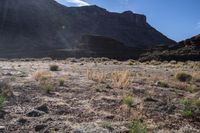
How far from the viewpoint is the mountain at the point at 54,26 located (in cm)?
13689

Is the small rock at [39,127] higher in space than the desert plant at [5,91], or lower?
lower

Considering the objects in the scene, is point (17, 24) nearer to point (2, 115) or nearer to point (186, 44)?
point (186, 44)

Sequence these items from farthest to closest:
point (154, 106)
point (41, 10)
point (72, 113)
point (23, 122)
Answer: point (41, 10) < point (154, 106) < point (72, 113) < point (23, 122)

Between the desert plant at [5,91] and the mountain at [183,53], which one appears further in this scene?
the mountain at [183,53]

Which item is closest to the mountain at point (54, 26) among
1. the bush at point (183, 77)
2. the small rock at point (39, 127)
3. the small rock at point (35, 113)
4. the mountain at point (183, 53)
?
the mountain at point (183, 53)

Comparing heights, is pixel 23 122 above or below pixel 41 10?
below

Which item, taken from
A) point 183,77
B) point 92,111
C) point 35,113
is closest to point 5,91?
point 35,113

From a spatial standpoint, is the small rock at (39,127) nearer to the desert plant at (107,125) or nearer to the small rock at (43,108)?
the desert plant at (107,125)

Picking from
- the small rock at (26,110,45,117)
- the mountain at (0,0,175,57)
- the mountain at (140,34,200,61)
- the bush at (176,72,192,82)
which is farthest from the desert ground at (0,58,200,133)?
the mountain at (0,0,175,57)

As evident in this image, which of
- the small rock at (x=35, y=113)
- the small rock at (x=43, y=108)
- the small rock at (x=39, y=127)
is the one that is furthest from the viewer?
the small rock at (x=43, y=108)

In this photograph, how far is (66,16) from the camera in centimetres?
17262

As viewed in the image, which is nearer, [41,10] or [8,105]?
[8,105]

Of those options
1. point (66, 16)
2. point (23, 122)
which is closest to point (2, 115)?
point (23, 122)

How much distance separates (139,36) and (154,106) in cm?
17785
